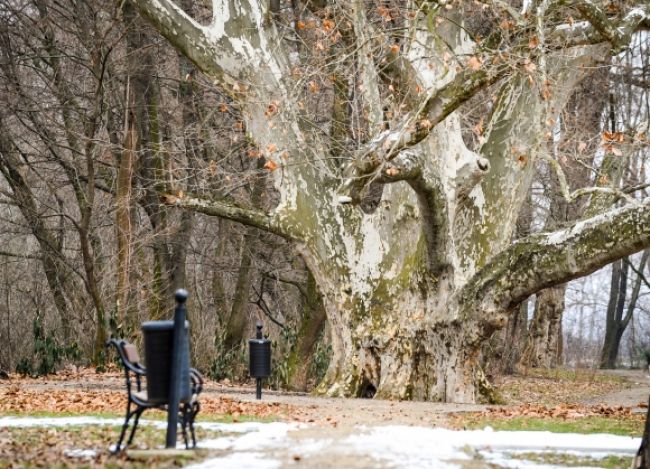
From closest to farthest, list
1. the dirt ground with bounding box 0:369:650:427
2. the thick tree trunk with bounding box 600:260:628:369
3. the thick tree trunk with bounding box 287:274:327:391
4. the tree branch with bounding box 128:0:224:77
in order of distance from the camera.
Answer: the dirt ground with bounding box 0:369:650:427, the tree branch with bounding box 128:0:224:77, the thick tree trunk with bounding box 287:274:327:391, the thick tree trunk with bounding box 600:260:628:369

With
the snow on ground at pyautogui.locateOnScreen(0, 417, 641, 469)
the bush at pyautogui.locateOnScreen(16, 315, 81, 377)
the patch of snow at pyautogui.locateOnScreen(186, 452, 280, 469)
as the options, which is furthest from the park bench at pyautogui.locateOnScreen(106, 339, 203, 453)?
the bush at pyautogui.locateOnScreen(16, 315, 81, 377)

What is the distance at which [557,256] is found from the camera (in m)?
14.2

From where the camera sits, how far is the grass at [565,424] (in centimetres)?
969

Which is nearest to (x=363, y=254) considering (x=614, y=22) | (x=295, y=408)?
(x=295, y=408)

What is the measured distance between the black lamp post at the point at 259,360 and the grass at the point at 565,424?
3869 mm

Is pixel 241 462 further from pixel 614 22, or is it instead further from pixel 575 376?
pixel 575 376

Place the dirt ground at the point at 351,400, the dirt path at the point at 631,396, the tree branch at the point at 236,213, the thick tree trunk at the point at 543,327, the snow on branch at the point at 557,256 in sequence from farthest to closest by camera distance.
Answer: the thick tree trunk at the point at 543,327 < the dirt path at the point at 631,396 < the tree branch at the point at 236,213 < the snow on branch at the point at 557,256 < the dirt ground at the point at 351,400

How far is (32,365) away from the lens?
65.6 feet

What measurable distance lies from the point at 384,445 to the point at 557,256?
722cm

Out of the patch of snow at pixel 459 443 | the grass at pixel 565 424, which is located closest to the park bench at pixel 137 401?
the patch of snow at pixel 459 443

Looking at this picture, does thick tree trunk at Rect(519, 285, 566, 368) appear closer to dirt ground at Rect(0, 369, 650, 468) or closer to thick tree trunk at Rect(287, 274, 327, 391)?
dirt ground at Rect(0, 369, 650, 468)

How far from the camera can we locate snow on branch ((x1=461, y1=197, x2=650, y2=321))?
43.9ft

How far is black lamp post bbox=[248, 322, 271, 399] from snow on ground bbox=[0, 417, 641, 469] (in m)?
4.29

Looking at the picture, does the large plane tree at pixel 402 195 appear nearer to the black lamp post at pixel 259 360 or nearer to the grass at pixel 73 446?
the black lamp post at pixel 259 360
